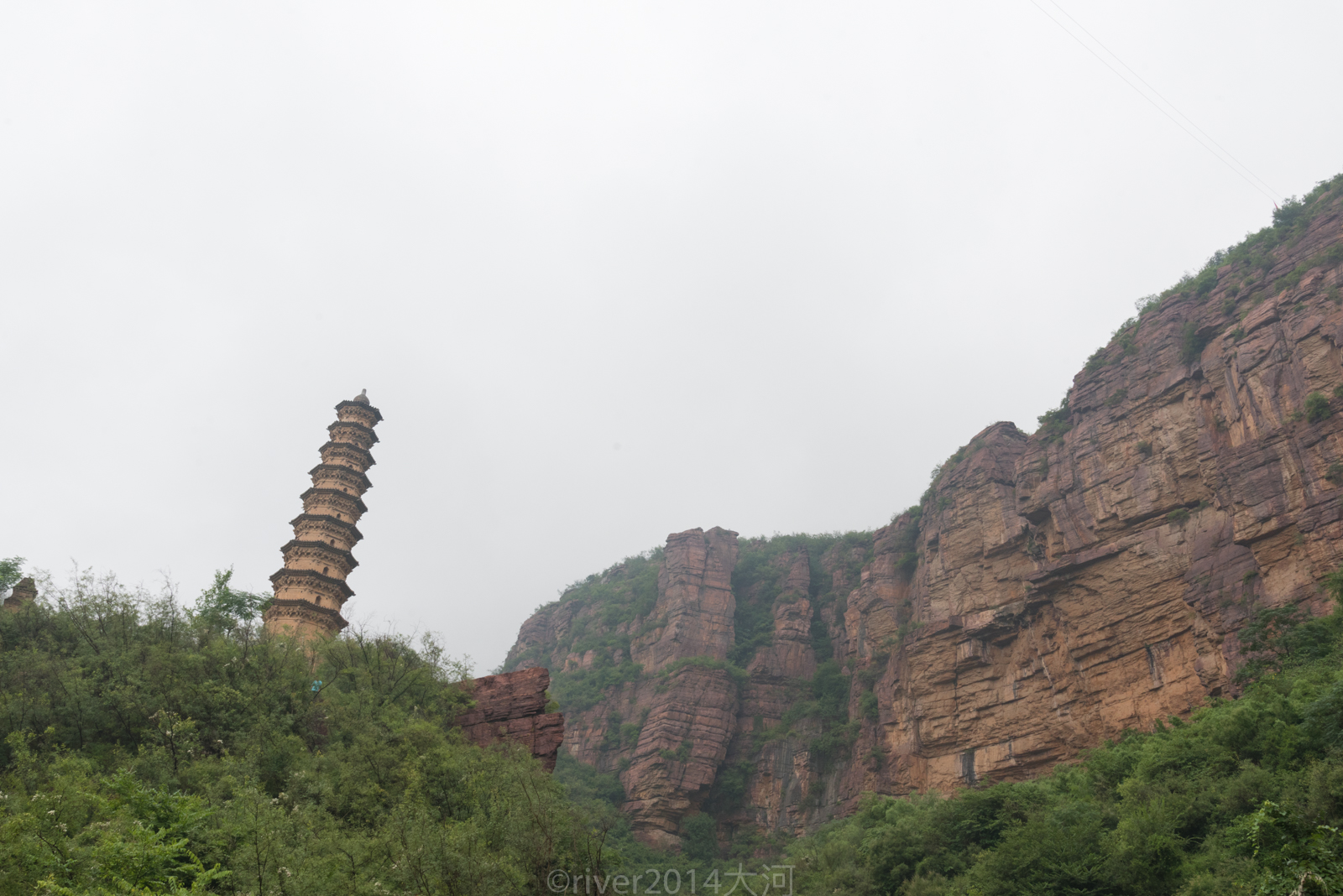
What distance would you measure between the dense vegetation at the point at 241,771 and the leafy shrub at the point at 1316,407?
96.3 feet

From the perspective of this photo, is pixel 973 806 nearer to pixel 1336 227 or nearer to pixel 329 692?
pixel 329 692

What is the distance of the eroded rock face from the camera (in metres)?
27.4

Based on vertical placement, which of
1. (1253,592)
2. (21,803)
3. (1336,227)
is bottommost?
(21,803)

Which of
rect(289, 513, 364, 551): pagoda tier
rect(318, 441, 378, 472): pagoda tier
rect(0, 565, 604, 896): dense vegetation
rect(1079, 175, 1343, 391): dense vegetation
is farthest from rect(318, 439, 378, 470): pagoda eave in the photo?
rect(1079, 175, 1343, 391): dense vegetation

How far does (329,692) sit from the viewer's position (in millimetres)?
24938

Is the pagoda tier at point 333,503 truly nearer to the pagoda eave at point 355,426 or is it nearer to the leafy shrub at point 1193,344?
the pagoda eave at point 355,426

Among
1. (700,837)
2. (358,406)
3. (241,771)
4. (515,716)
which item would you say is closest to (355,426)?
(358,406)

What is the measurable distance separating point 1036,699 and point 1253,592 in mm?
10967

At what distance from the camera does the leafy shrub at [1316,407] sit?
31.8m

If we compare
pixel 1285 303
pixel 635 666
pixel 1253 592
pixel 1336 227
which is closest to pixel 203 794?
pixel 1253 592

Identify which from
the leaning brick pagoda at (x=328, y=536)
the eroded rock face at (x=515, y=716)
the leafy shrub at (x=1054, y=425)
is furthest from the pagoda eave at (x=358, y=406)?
the leafy shrub at (x=1054, y=425)

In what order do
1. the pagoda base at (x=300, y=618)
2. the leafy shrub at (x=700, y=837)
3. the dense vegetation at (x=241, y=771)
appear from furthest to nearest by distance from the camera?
1. the leafy shrub at (x=700, y=837)
2. the pagoda base at (x=300, y=618)
3. the dense vegetation at (x=241, y=771)

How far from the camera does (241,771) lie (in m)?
19.5

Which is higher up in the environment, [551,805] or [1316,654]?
[1316,654]
